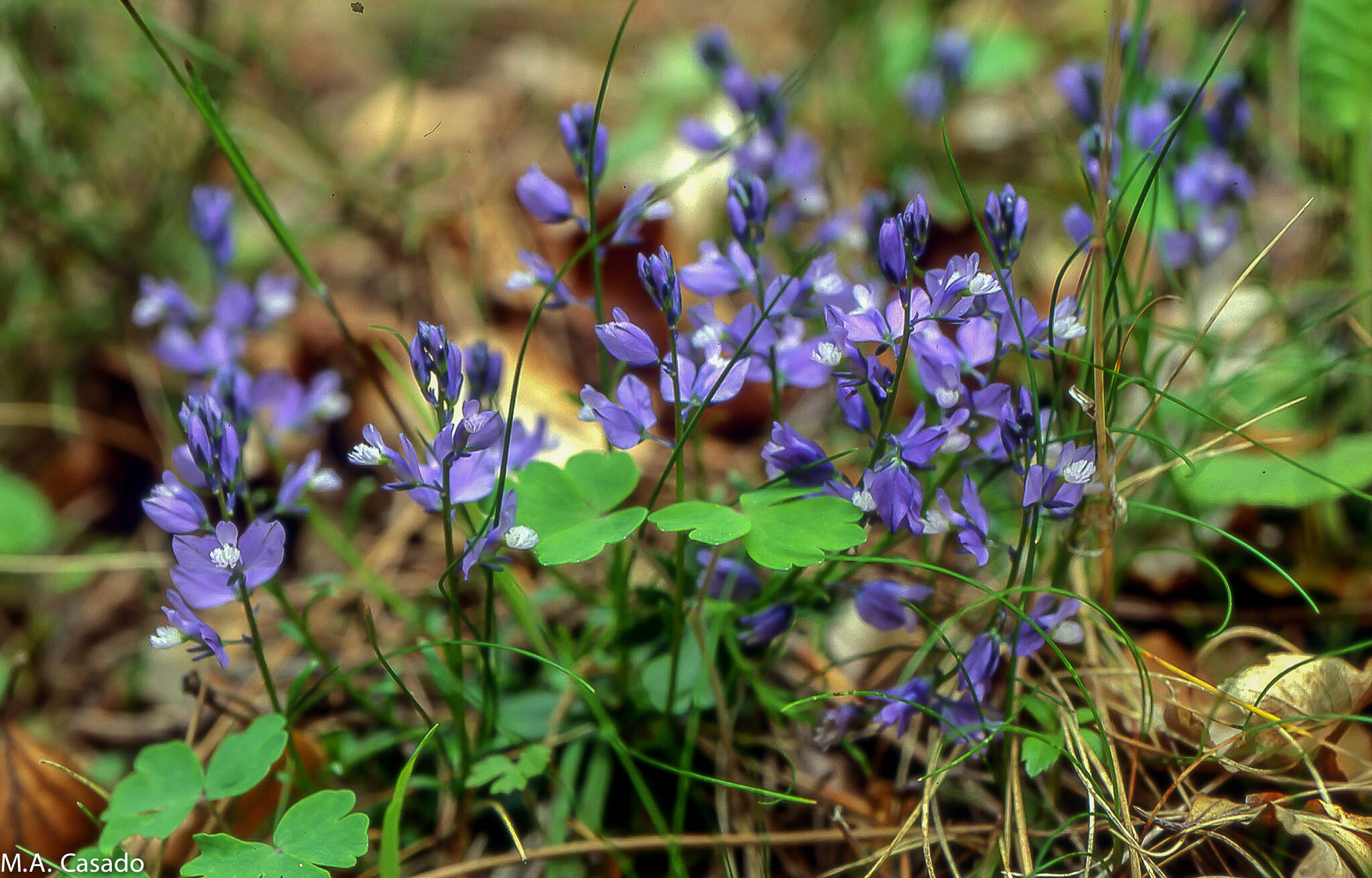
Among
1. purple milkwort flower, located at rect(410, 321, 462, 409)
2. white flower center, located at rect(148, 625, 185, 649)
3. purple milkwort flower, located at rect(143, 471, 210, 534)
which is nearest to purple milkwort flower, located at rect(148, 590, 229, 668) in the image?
white flower center, located at rect(148, 625, 185, 649)

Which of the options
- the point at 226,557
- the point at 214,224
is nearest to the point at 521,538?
the point at 226,557

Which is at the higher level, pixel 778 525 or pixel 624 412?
pixel 624 412

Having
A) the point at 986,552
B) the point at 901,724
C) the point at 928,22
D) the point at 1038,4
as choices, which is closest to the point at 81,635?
the point at 901,724

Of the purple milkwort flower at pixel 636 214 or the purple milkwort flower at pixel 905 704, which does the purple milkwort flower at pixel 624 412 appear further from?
the purple milkwort flower at pixel 905 704

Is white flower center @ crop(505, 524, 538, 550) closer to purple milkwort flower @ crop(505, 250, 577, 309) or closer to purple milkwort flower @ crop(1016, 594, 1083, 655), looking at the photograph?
purple milkwort flower @ crop(505, 250, 577, 309)

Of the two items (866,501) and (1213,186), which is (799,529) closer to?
(866,501)
